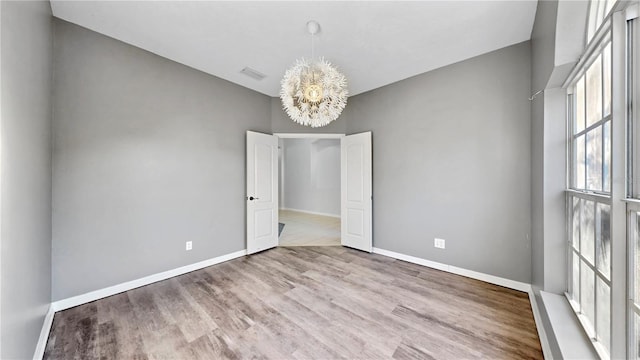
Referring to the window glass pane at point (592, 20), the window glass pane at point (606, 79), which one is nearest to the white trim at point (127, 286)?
the window glass pane at point (606, 79)

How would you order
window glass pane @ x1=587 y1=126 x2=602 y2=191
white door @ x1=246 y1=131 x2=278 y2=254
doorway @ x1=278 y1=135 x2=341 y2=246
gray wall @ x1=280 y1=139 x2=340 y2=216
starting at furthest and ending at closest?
gray wall @ x1=280 y1=139 x2=340 y2=216 → doorway @ x1=278 y1=135 x2=341 y2=246 → white door @ x1=246 y1=131 x2=278 y2=254 → window glass pane @ x1=587 y1=126 x2=602 y2=191

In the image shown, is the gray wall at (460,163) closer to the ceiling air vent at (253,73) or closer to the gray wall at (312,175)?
the ceiling air vent at (253,73)

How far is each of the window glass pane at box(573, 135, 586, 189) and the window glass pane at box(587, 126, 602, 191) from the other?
0.37 feet

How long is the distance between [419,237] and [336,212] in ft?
13.8

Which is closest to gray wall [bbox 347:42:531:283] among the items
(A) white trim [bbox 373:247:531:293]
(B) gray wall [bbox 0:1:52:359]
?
(A) white trim [bbox 373:247:531:293]

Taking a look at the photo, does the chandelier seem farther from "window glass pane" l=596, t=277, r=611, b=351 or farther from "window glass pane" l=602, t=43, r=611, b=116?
"window glass pane" l=596, t=277, r=611, b=351

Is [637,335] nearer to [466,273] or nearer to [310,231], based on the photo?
[466,273]

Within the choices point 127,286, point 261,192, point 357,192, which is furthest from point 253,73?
point 127,286

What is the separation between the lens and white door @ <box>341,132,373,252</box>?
12.6 feet

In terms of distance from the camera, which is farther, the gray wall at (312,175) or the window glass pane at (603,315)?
the gray wall at (312,175)

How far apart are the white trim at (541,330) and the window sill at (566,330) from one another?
0.21 meters

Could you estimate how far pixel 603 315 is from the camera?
1188mm

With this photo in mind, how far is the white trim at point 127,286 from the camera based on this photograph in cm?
223

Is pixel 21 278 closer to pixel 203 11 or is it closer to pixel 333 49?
pixel 203 11
